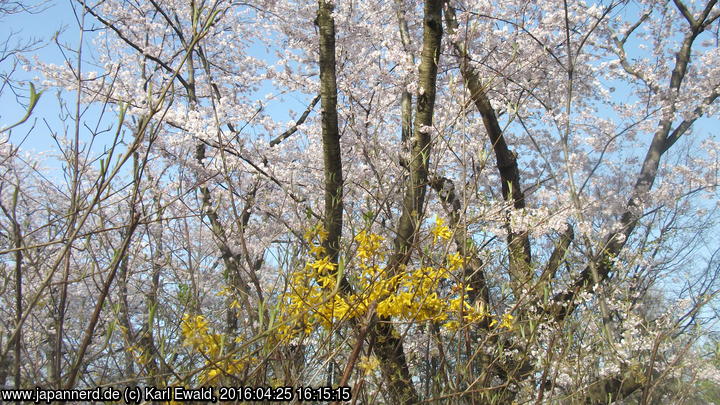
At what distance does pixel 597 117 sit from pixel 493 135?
11.6 ft

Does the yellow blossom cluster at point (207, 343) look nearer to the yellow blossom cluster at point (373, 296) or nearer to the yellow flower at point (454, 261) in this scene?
the yellow blossom cluster at point (373, 296)

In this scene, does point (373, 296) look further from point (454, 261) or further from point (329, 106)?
point (329, 106)

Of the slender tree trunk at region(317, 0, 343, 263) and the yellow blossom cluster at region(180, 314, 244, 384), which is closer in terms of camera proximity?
the yellow blossom cluster at region(180, 314, 244, 384)

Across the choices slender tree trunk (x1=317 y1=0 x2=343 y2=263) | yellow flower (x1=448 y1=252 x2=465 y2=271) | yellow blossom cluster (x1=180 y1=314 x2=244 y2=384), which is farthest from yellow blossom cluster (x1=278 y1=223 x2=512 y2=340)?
slender tree trunk (x1=317 y1=0 x2=343 y2=263)

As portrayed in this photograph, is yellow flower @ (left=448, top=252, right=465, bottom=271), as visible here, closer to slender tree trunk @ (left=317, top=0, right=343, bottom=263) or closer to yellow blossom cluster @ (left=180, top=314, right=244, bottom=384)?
yellow blossom cluster @ (left=180, top=314, right=244, bottom=384)

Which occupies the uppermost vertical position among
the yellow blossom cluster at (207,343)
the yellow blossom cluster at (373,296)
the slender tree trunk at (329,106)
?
the slender tree trunk at (329,106)

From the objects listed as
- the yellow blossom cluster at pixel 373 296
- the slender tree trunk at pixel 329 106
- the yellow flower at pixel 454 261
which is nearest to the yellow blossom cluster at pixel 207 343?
the yellow blossom cluster at pixel 373 296

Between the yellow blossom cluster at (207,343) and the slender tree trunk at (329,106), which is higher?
the slender tree trunk at (329,106)

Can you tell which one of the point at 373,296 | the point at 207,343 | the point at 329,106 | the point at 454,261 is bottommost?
the point at 207,343

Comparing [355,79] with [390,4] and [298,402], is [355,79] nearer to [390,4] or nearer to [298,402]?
[390,4]

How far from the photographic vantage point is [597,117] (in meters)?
8.48

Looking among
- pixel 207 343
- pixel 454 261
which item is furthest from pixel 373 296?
pixel 207 343

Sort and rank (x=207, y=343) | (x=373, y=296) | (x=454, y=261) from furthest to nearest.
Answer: (x=454, y=261) → (x=373, y=296) → (x=207, y=343)

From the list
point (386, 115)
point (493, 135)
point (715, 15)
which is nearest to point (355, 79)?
point (386, 115)
